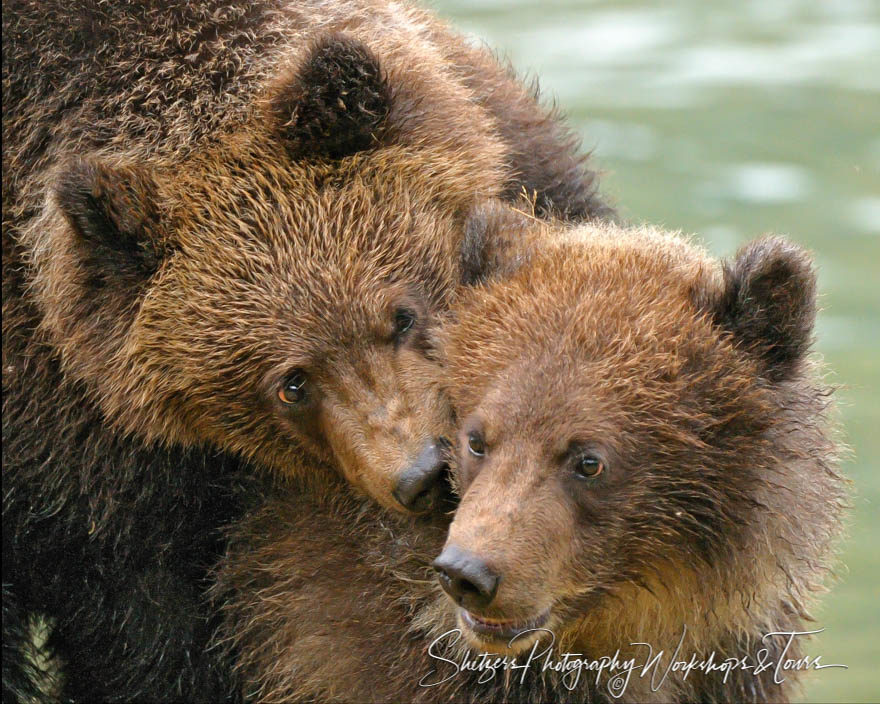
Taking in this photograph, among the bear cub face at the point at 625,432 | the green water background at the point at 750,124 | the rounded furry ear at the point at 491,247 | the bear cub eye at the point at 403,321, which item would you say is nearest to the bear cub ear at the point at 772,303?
the bear cub face at the point at 625,432

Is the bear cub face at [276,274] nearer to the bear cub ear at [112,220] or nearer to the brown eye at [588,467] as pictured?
the bear cub ear at [112,220]

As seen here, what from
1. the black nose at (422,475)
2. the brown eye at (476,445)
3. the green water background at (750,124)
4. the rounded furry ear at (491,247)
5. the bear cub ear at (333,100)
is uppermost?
the bear cub ear at (333,100)

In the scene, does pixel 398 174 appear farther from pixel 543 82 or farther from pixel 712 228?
pixel 543 82

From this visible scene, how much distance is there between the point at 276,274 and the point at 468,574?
1844mm

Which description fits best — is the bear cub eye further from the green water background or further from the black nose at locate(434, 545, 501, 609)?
the green water background

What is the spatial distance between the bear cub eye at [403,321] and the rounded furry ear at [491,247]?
29 centimetres

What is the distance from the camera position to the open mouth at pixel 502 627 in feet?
21.2

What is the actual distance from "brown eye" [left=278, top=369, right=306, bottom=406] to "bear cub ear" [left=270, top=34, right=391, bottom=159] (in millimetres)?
1039

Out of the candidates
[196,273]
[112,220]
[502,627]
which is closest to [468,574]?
[502,627]

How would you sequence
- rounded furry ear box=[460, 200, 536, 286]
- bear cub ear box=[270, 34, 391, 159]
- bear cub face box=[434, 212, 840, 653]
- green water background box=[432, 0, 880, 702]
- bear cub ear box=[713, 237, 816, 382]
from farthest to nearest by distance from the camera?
1. green water background box=[432, 0, 880, 702]
2. bear cub ear box=[270, 34, 391, 159]
3. rounded furry ear box=[460, 200, 536, 286]
4. bear cub ear box=[713, 237, 816, 382]
5. bear cub face box=[434, 212, 840, 653]

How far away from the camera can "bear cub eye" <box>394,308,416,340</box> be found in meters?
7.34

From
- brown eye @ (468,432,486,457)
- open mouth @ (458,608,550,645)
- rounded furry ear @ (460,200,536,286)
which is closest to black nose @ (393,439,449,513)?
brown eye @ (468,432,486,457)

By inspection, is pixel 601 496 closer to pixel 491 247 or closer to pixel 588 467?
pixel 588 467

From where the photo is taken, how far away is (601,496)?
6.52 m
